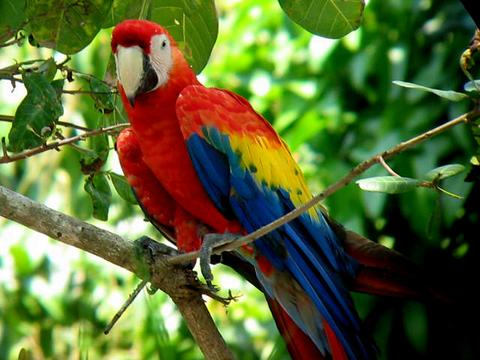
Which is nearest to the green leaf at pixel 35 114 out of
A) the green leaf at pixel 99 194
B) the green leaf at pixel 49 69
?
the green leaf at pixel 49 69

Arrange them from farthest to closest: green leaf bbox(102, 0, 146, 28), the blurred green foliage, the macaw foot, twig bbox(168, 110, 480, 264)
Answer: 1. the blurred green foliage
2. green leaf bbox(102, 0, 146, 28)
3. the macaw foot
4. twig bbox(168, 110, 480, 264)

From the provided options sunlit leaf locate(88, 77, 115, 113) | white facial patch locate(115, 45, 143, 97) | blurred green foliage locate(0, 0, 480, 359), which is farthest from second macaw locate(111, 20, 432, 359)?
blurred green foliage locate(0, 0, 480, 359)

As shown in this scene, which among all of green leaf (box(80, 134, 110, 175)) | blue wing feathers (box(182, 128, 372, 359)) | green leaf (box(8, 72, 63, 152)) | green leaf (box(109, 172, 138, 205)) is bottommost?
blue wing feathers (box(182, 128, 372, 359))

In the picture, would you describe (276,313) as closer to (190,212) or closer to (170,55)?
(190,212)

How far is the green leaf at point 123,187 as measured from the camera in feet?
5.04

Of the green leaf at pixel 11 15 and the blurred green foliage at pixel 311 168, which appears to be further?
the blurred green foliage at pixel 311 168

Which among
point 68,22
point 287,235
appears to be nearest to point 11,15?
point 68,22

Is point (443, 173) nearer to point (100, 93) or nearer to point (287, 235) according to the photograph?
point (287, 235)

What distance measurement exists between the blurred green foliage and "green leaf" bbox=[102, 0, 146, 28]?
810 mm

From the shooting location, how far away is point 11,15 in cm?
129

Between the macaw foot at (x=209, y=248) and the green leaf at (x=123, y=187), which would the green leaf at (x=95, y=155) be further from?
the macaw foot at (x=209, y=248)

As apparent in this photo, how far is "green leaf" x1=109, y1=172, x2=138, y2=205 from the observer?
60.5 inches

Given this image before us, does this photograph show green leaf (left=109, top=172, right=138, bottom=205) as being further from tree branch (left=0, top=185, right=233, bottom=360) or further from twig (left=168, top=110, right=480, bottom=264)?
twig (left=168, top=110, right=480, bottom=264)

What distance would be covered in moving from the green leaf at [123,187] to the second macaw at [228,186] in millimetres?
23
